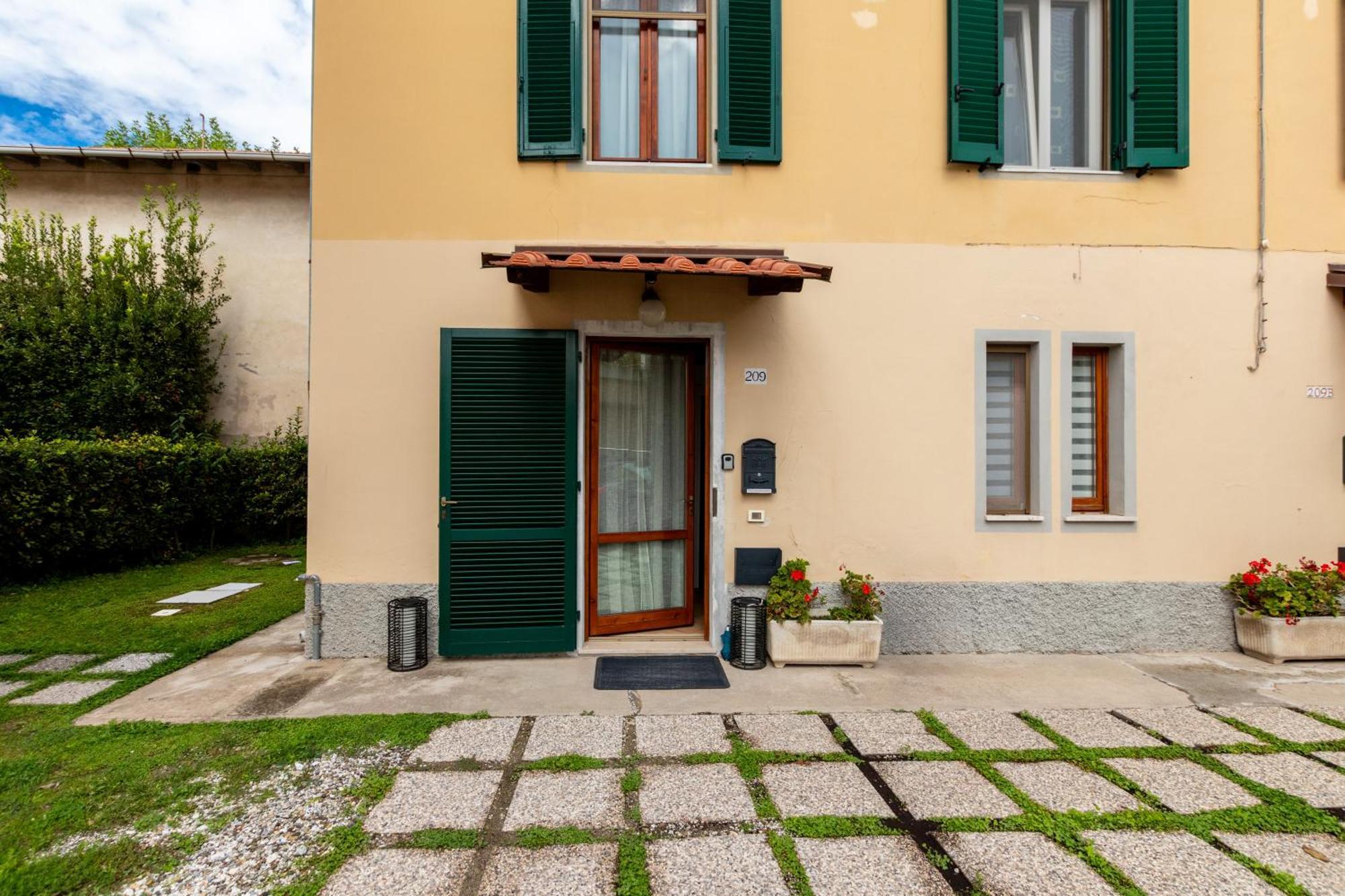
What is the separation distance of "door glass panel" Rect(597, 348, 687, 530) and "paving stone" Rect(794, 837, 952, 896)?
2.79 meters

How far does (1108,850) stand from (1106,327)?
3852mm

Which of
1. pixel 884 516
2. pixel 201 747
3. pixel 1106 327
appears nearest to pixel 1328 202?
pixel 1106 327

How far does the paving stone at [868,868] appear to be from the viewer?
6.76 ft

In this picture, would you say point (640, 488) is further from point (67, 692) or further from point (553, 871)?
point (67, 692)

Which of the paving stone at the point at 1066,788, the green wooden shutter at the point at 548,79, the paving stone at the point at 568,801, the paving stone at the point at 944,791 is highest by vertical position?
the green wooden shutter at the point at 548,79

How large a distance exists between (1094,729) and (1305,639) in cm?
243

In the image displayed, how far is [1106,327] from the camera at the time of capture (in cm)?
464

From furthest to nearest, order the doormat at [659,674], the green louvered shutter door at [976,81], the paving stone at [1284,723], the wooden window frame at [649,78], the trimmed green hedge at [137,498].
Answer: the trimmed green hedge at [137,498]
the wooden window frame at [649,78]
the green louvered shutter door at [976,81]
the doormat at [659,674]
the paving stone at [1284,723]

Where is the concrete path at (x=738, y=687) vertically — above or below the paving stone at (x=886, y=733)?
below

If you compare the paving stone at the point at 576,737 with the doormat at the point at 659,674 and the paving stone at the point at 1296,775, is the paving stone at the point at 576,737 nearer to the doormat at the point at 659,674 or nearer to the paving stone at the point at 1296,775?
the doormat at the point at 659,674

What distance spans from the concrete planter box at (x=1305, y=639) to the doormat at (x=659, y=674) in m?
3.98

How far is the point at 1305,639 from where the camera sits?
425 centimetres

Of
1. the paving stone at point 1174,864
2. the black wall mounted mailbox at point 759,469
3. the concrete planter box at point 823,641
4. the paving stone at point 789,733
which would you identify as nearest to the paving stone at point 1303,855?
the paving stone at point 1174,864

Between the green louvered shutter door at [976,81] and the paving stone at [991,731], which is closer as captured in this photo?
the paving stone at [991,731]
